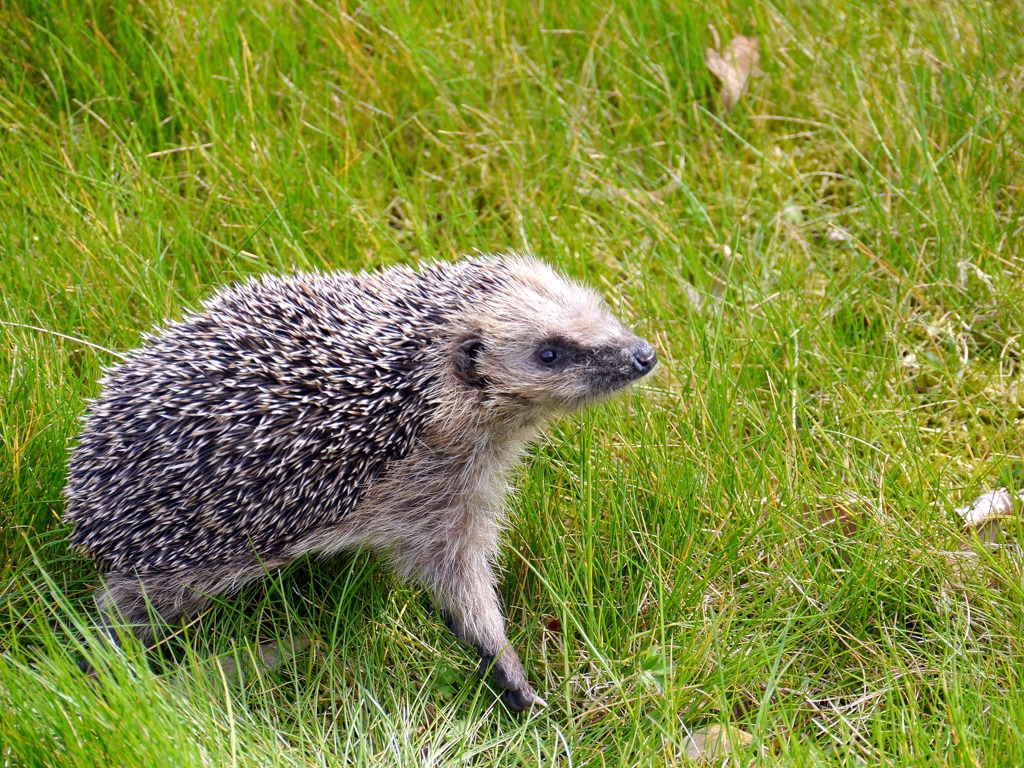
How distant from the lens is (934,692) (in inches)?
164

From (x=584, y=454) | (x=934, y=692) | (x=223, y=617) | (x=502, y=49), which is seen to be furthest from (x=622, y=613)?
(x=502, y=49)

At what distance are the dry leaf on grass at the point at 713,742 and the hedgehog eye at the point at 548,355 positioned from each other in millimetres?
1578

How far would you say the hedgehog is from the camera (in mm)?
4426

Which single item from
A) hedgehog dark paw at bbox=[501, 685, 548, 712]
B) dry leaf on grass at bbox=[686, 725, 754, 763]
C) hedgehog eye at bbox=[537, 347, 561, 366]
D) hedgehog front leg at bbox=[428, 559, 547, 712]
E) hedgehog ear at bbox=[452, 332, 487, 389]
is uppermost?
hedgehog ear at bbox=[452, 332, 487, 389]

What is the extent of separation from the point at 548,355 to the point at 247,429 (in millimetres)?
1269

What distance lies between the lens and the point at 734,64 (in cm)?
698

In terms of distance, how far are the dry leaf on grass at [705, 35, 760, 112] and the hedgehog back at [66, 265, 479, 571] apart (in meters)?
3.08

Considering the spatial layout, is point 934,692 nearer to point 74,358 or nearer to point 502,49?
point 74,358

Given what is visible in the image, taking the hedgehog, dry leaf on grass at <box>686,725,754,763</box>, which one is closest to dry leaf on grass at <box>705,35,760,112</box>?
the hedgehog

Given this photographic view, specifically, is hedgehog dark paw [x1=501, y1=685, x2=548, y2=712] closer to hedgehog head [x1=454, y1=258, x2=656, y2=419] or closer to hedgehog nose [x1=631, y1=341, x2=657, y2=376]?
hedgehog head [x1=454, y1=258, x2=656, y2=419]

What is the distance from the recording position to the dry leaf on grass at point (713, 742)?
3.98m

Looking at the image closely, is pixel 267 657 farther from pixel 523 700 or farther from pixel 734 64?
pixel 734 64

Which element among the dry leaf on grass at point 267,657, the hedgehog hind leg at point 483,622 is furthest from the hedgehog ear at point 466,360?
the dry leaf on grass at point 267,657

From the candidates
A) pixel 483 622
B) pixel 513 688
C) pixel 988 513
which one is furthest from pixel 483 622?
pixel 988 513
